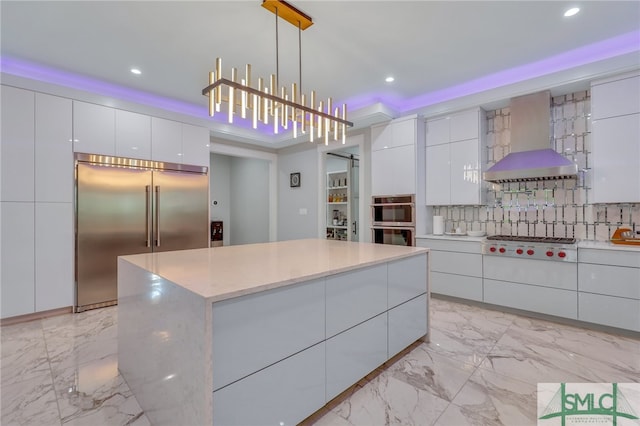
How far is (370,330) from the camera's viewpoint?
1.93 m

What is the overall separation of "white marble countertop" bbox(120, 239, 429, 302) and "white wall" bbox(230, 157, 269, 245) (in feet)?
13.4

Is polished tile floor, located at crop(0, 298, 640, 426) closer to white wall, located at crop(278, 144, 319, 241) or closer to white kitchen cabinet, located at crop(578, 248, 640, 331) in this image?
white kitchen cabinet, located at crop(578, 248, 640, 331)

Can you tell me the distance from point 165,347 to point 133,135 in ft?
10.8

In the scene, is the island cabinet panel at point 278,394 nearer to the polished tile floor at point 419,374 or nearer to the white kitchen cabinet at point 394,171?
the polished tile floor at point 419,374

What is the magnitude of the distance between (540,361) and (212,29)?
3.70m

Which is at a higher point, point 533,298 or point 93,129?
point 93,129

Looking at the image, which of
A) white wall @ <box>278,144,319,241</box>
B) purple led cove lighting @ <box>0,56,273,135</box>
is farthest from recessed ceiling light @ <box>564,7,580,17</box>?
purple led cove lighting @ <box>0,56,273,135</box>

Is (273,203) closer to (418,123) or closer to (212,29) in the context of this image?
(418,123)

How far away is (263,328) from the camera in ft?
4.35

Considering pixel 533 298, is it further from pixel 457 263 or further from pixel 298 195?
pixel 298 195

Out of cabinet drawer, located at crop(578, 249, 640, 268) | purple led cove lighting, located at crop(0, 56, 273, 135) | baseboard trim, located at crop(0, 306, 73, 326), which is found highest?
purple led cove lighting, located at crop(0, 56, 273, 135)

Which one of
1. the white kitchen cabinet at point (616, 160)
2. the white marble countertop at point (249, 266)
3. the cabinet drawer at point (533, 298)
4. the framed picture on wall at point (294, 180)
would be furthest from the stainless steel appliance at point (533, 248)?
the framed picture on wall at point (294, 180)

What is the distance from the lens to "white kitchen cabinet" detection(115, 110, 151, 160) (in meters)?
3.65

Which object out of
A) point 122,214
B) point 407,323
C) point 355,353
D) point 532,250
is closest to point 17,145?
point 122,214
